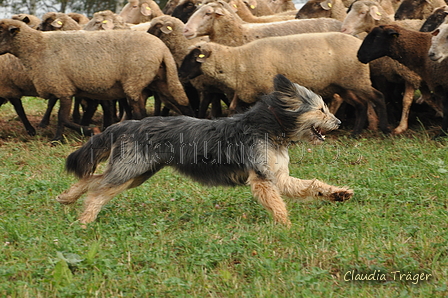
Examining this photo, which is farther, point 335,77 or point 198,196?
point 335,77

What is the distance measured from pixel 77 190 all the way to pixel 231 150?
4.83ft

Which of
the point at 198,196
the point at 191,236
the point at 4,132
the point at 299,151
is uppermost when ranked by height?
the point at 191,236

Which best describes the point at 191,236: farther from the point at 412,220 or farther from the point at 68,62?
the point at 68,62

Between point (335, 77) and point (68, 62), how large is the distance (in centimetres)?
402

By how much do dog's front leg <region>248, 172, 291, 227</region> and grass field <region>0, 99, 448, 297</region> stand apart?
13 cm

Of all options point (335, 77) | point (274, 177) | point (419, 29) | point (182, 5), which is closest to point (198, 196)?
point (274, 177)

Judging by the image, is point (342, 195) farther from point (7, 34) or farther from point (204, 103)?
point (7, 34)

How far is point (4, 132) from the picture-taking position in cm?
1080

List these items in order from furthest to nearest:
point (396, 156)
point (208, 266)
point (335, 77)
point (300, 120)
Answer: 1. point (335, 77)
2. point (396, 156)
3. point (300, 120)
4. point (208, 266)

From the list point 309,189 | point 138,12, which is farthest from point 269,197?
point 138,12

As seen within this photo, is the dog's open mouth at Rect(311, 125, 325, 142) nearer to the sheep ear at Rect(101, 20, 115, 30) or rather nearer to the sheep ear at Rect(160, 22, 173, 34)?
the sheep ear at Rect(160, 22, 173, 34)

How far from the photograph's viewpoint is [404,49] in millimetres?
8867

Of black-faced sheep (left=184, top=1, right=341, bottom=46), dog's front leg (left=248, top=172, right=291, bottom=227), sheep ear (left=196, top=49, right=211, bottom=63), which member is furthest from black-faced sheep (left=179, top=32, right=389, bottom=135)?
dog's front leg (left=248, top=172, right=291, bottom=227)

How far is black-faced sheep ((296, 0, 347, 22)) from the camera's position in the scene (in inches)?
507
